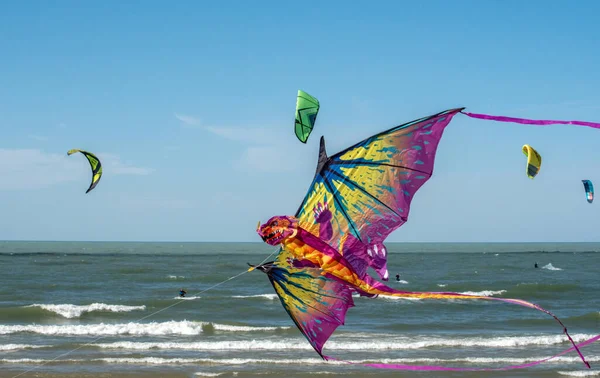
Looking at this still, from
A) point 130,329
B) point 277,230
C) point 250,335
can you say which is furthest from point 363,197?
point 130,329

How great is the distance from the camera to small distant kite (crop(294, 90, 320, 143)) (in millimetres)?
5438

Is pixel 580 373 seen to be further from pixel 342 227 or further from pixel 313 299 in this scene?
pixel 342 227

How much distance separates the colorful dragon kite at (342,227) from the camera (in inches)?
216

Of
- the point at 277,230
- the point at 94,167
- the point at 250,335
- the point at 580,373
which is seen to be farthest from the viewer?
the point at 250,335

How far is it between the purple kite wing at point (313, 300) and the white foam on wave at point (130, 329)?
509 inches

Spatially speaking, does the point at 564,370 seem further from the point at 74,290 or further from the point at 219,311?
the point at 74,290

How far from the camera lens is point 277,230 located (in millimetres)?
5348

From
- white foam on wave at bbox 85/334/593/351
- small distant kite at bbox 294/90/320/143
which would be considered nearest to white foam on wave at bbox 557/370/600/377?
white foam on wave at bbox 85/334/593/351

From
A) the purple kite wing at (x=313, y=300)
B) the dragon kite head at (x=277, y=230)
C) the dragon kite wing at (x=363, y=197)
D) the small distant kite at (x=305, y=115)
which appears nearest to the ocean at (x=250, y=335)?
the purple kite wing at (x=313, y=300)

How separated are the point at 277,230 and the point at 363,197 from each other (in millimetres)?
928

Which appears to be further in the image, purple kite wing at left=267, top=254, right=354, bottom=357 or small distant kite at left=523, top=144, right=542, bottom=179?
small distant kite at left=523, top=144, right=542, bottom=179

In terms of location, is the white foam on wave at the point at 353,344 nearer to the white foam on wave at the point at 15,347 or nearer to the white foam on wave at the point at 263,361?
the white foam on wave at the point at 15,347

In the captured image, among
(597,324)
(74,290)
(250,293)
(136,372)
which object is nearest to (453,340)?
(597,324)

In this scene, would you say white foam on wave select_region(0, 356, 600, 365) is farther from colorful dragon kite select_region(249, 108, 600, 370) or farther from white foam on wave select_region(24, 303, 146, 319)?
white foam on wave select_region(24, 303, 146, 319)
